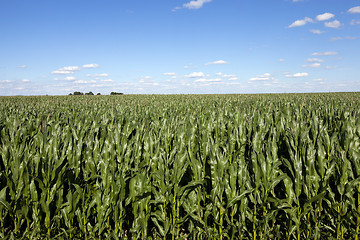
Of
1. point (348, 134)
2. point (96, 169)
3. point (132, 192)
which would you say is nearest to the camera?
point (132, 192)

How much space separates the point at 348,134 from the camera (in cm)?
453

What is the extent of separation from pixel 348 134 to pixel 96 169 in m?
4.99

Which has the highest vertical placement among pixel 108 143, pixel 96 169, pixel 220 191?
pixel 108 143

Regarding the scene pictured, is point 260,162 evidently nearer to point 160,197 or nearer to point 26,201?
point 160,197

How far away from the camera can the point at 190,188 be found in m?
3.85

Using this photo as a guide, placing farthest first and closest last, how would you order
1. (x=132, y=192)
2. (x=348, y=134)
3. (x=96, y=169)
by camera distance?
(x=348, y=134), (x=96, y=169), (x=132, y=192)

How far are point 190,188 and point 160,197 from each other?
1.75ft

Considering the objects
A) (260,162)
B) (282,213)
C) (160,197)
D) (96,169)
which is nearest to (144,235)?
(160,197)

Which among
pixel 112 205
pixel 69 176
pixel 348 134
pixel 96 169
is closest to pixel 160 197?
pixel 112 205

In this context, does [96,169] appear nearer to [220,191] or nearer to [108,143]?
[108,143]

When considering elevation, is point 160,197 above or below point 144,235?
above

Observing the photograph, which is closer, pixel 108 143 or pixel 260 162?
pixel 260 162

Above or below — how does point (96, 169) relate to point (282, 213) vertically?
above

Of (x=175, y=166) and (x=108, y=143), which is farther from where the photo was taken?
(x=108, y=143)
